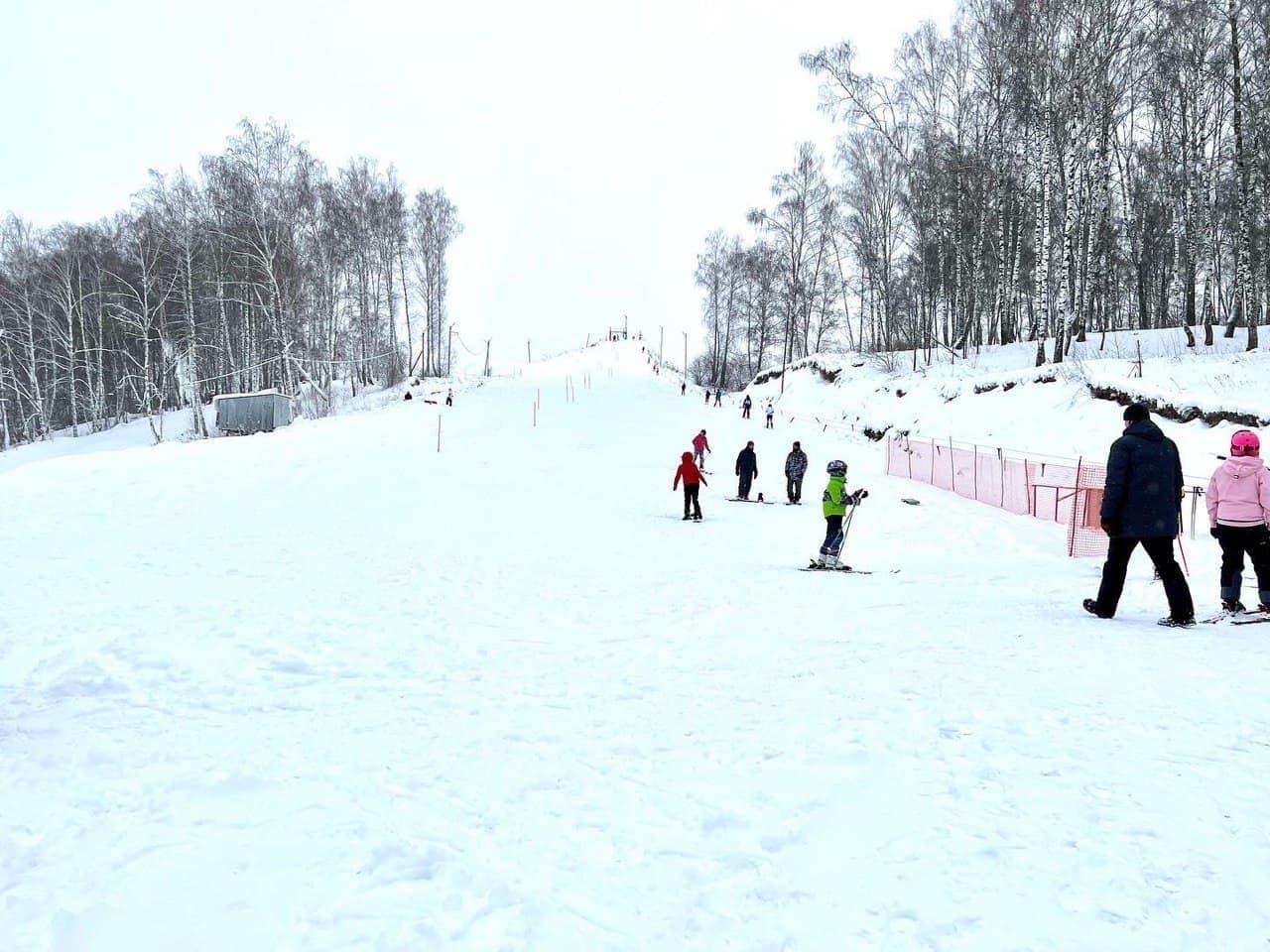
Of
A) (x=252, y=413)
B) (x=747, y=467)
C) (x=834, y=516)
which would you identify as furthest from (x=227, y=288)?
(x=834, y=516)

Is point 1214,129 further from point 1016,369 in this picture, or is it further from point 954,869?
point 954,869

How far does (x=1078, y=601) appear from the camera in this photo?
6.58m

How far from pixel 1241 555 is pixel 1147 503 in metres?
1.16

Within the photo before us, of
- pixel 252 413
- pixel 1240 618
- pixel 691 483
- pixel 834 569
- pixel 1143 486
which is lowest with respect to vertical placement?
pixel 834 569

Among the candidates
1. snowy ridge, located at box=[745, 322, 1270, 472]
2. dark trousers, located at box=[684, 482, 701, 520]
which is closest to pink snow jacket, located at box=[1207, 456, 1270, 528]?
dark trousers, located at box=[684, 482, 701, 520]

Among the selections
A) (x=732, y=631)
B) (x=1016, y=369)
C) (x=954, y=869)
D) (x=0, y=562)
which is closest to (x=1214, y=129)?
(x=1016, y=369)

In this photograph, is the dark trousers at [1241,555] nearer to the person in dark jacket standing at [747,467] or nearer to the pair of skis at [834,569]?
the pair of skis at [834,569]

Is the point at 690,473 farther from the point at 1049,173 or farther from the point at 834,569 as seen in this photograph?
the point at 1049,173

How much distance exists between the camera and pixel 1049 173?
77.9ft

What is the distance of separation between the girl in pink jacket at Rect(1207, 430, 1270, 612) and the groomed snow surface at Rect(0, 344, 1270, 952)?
745 mm

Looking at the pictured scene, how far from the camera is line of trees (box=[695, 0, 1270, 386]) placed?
1919 cm

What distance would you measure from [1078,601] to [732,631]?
3.62 metres

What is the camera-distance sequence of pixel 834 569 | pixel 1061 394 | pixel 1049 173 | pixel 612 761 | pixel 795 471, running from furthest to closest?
1. pixel 1049 173
2. pixel 1061 394
3. pixel 795 471
4. pixel 834 569
5. pixel 612 761

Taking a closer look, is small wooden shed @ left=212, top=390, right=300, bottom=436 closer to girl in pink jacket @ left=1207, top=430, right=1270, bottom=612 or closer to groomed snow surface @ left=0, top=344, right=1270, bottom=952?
groomed snow surface @ left=0, top=344, right=1270, bottom=952
